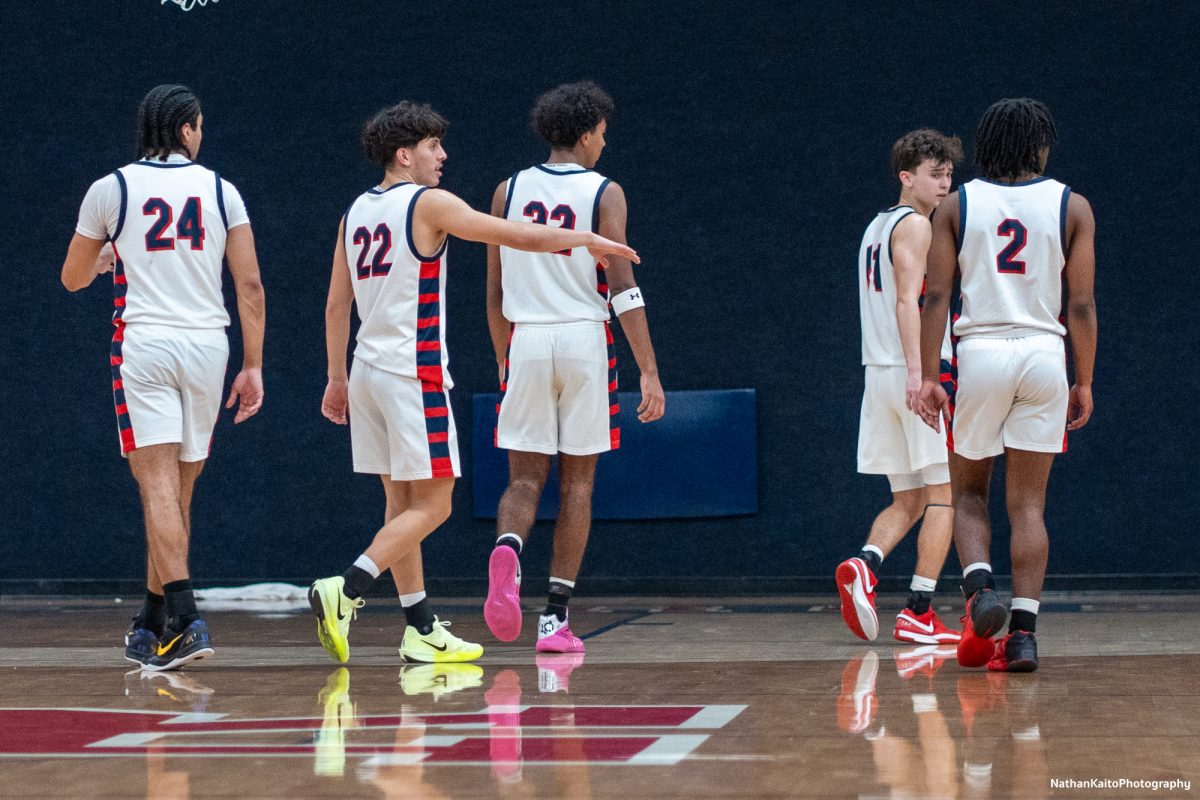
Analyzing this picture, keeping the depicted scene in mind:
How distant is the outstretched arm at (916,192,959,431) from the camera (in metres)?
4.37

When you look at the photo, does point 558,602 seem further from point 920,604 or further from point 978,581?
point 978,581

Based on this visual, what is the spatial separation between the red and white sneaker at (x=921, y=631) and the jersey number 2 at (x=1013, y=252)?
1.38 meters

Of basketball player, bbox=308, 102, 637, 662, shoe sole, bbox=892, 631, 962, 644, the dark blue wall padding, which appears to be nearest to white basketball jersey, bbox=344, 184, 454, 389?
basketball player, bbox=308, 102, 637, 662

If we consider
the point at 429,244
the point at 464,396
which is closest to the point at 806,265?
the point at 464,396

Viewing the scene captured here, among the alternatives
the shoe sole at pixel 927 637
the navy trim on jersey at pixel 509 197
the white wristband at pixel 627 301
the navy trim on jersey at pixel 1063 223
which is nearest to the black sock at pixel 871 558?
the shoe sole at pixel 927 637

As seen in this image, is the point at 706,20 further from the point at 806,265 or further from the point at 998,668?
the point at 998,668

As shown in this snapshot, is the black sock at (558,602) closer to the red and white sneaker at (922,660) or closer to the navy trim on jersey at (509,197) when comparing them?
the red and white sneaker at (922,660)

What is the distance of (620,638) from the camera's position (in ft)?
17.4

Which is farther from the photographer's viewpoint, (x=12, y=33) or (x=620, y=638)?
(x=12, y=33)

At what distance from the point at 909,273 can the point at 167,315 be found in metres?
2.37

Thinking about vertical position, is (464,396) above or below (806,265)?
below

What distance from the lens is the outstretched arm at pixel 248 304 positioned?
4730 mm

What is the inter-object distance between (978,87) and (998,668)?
3.74 metres

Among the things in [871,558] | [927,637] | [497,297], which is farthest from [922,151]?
[927,637]
